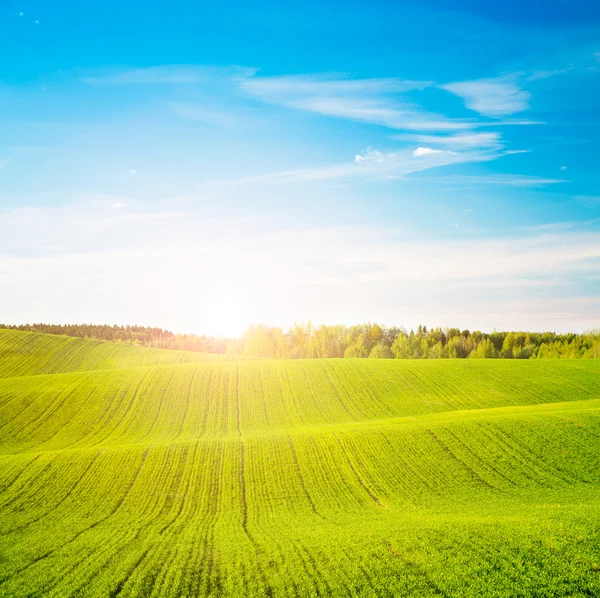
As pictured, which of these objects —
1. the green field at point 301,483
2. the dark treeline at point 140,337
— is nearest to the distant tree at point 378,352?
the green field at point 301,483

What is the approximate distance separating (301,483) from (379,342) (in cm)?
12124

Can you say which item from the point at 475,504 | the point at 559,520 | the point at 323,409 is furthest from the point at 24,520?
the point at 323,409

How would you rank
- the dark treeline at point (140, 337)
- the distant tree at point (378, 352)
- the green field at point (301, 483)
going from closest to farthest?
the green field at point (301, 483), the distant tree at point (378, 352), the dark treeline at point (140, 337)

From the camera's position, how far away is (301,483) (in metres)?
36.8

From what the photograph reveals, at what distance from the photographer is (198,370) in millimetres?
80500

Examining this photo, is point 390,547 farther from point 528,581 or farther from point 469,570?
point 528,581

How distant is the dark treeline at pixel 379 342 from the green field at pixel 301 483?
63.9 m

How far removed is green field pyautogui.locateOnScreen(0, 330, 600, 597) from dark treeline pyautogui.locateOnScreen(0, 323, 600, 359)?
6388 centimetres

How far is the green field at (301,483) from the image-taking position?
19875 mm

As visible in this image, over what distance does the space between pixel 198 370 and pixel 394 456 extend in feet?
154

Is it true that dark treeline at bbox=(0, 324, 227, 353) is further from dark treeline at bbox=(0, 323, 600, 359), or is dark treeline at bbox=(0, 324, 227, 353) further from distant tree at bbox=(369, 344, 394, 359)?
distant tree at bbox=(369, 344, 394, 359)

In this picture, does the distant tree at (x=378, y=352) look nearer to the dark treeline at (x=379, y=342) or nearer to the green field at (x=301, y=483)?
the dark treeline at (x=379, y=342)

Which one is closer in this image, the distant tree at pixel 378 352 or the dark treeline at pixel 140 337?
the distant tree at pixel 378 352

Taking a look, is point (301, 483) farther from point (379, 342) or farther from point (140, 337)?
point (140, 337)
